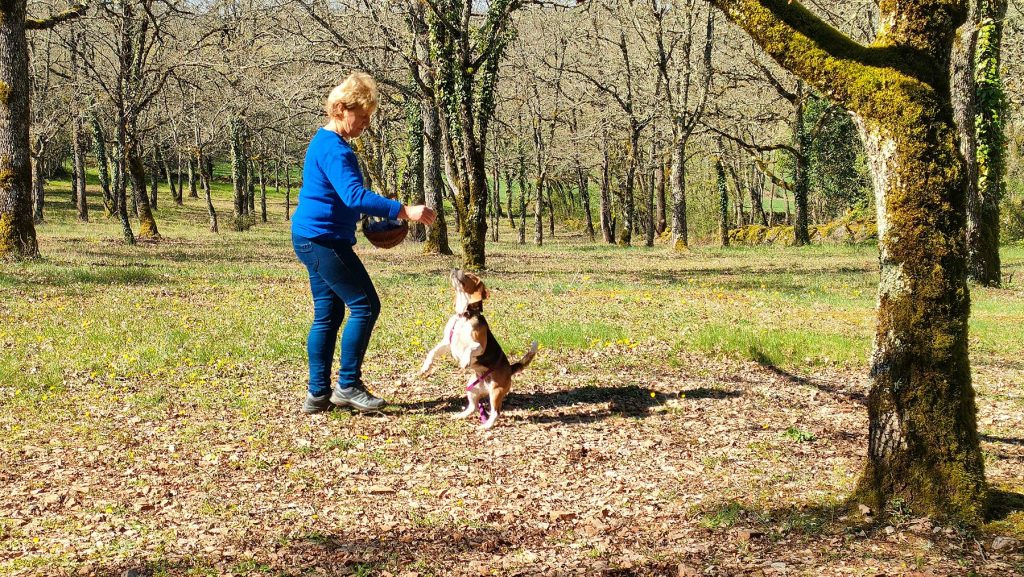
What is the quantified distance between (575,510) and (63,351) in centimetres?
687

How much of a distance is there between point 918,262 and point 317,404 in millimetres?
4928

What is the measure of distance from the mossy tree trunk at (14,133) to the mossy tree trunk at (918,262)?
55.6 ft

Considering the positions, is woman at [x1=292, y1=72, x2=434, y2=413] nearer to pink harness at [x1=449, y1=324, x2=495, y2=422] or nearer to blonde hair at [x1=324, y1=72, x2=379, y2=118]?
blonde hair at [x1=324, y1=72, x2=379, y2=118]

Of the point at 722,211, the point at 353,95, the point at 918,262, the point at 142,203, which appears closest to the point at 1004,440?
the point at 918,262

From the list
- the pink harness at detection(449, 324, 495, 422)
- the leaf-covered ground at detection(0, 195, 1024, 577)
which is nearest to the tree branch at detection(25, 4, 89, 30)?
the leaf-covered ground at detection(0, 195, 1024, 577)

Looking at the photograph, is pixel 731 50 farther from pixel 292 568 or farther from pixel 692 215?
pixel 292 568

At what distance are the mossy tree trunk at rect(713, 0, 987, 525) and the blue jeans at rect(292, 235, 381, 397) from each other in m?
3.80

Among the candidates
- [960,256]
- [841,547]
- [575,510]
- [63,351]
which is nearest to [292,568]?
[575,510]

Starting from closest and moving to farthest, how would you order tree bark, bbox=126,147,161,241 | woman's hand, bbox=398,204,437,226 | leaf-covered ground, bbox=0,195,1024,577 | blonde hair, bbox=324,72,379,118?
leaf-covered ground, bbox=0,195,1024,577
woman's hand, bbox=398,204,437,226
blonde hair, bbox=324,72,379,118
tree bark, bbox=126,147,161,241

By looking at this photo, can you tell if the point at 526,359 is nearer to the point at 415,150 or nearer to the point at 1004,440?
the point at 1004,440

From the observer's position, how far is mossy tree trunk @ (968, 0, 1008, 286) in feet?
57.5

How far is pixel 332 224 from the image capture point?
6.46 metres

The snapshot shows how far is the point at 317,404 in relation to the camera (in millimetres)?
7082

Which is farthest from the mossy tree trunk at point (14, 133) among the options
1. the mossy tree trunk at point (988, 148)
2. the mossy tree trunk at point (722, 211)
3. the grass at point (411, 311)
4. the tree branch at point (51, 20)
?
the mossy tree trunk at point (722, 211)
